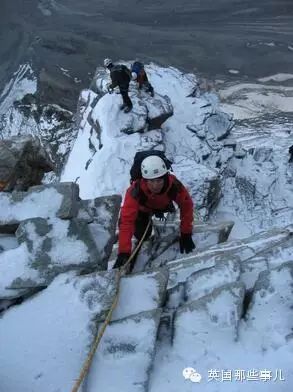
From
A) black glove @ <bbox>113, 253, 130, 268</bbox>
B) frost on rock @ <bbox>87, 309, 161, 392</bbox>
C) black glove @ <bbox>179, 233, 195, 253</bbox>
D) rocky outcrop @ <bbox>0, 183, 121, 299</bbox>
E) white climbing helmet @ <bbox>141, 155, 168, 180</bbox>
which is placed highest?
white climbing helmet @ <bbox>141, 155, 168, 180</bbox>

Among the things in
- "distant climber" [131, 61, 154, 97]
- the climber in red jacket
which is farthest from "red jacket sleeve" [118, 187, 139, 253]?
"distant climber" [131, 61, 154, 97]

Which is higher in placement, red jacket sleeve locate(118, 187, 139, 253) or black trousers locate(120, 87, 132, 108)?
red jacket sleeve locate(118, 187, 139, 253)

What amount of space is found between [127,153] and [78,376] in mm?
8573

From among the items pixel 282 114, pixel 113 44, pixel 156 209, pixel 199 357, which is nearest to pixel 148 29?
pixel 113 44

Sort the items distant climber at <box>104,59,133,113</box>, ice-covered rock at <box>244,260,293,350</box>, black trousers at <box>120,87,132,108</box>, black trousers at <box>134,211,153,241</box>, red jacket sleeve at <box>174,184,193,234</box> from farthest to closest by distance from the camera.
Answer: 1. black trousers at <box>120,87,132,108</box>
2. distant climber at <box>104,59,133,113</box>
3. black trousers at <box>134,211,153,241</box>
4. red jacket sleeve at <box>174,184,193,234</box>
5. ice-covered rock at <box>244,260,293,350</box>

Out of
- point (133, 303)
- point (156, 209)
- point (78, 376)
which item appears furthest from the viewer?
point (156, 209)

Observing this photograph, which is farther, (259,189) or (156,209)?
(259,189)

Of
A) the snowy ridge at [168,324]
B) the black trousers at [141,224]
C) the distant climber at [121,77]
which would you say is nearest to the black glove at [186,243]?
the snowy ridge at [168,324]

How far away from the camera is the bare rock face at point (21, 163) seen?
7.04 m

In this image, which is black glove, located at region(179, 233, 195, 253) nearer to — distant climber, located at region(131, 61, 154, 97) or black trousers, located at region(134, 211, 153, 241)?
black trousers, located at region(134, 211, 153, 241)

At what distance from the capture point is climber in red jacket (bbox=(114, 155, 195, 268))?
5.09 meters

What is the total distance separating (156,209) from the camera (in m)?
5.75

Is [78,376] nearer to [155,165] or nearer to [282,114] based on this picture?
[155,165]

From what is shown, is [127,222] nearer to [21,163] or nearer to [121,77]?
[21,163]
